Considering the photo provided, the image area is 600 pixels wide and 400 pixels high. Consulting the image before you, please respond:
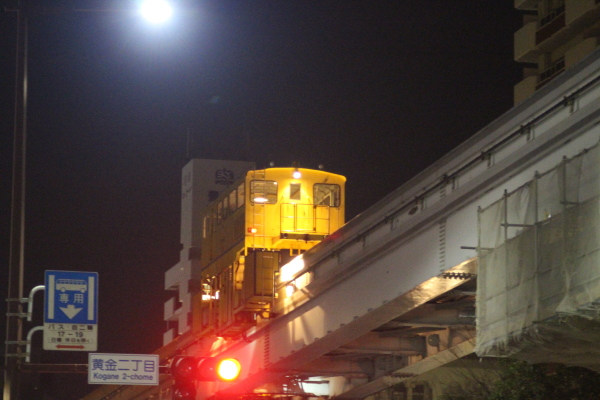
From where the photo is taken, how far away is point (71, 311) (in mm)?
16781

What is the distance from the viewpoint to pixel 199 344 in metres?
31.1

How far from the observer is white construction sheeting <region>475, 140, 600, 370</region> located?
36.6 ft

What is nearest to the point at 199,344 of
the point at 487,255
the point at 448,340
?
the point at 448,340

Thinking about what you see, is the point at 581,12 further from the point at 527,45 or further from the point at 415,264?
the point at 415,264

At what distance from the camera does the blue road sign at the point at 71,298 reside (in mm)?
16688

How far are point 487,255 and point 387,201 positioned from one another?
4197 millimetres

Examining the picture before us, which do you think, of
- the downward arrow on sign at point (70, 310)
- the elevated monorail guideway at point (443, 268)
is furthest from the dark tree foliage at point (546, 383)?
the downward arrow on sign at point (70, 310)

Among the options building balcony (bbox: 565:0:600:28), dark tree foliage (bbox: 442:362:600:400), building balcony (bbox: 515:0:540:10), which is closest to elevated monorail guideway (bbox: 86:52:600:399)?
dark tree foliage (bbox: 442:362:600:400)

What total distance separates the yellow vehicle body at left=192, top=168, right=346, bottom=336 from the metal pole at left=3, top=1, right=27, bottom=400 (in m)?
9.27

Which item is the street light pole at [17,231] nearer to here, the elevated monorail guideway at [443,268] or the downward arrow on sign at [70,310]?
the downward arrow on sign at [70,310]

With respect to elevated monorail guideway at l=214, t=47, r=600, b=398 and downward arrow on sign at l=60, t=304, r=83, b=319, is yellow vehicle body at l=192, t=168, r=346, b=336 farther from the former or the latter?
downward arrow on sign at l=60, t=304, r=83, b=319

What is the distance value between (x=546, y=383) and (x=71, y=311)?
8532mm

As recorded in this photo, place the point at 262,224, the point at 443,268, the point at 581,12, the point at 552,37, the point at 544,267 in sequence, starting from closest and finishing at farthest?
1. the point at 544,267
2. the point at 443,268
3. the point at 262,224
4. the point at 581,12
5. the point at 552,37

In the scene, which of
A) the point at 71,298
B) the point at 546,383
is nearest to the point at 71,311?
the point at 71,298
